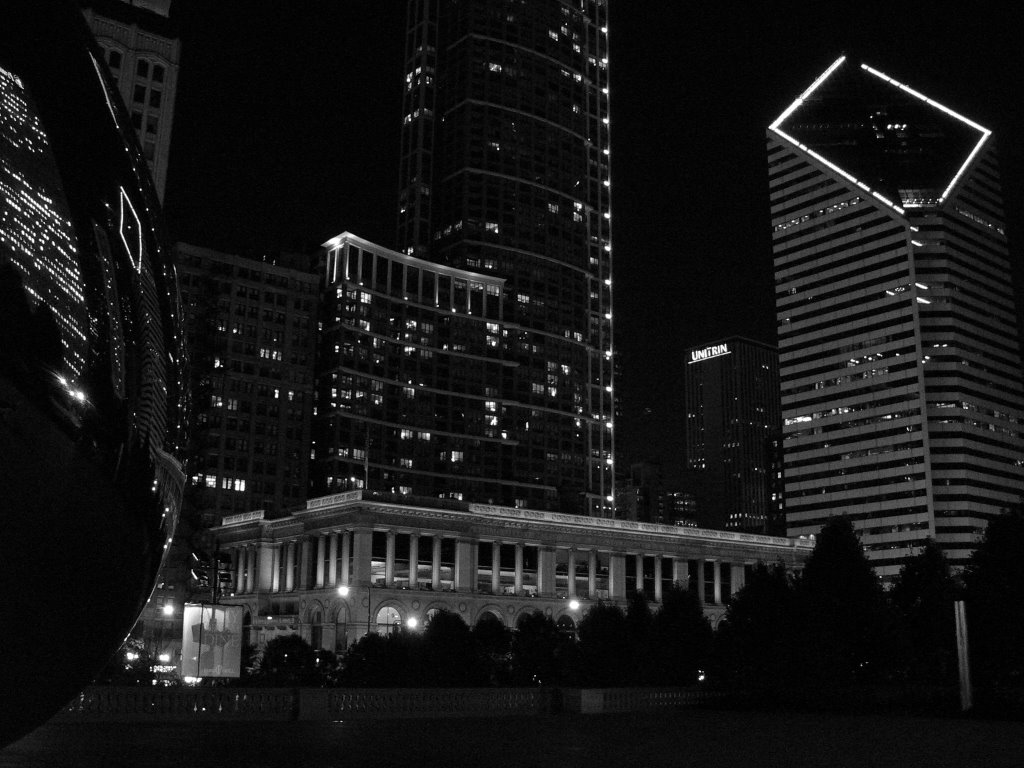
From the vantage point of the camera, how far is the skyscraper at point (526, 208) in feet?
585

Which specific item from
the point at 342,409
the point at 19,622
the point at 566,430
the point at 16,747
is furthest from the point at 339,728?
the point at 566,430

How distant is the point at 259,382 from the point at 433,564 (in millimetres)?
51084

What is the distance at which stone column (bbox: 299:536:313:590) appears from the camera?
11056cm

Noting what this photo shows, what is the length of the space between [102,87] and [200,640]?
2339cm

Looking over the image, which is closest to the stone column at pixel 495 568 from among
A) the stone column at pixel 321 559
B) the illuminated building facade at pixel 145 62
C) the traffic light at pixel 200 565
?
the stone column at pixel 321 559

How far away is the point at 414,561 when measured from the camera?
346ft

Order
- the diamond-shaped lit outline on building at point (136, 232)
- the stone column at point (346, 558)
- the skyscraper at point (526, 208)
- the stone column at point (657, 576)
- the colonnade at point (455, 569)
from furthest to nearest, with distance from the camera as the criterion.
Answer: the skyscraper at point (526, 208) → the stone column at point (657, 576) → the colonnade at point (455, 569) → the stone column at point (346, 558) → the diamond-shaped lit outline on building at point (136, 232)

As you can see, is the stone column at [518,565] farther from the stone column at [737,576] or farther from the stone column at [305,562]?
the stone column at [737,576]

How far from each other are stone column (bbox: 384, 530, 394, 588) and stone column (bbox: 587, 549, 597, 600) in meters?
24.7

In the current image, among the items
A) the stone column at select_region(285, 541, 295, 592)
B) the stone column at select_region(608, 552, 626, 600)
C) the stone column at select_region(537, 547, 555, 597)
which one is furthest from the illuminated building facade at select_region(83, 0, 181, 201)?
the stone column at select_region(608, 552, 626, 600)

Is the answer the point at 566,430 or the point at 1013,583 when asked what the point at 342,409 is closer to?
the point at 566,430

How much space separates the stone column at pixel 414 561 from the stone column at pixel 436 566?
1.49 m

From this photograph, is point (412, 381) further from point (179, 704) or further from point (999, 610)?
point (179, 704)

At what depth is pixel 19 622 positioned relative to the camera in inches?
110
